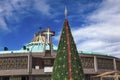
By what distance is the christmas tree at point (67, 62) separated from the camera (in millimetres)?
12789

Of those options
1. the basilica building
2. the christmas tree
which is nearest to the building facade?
the basilica building

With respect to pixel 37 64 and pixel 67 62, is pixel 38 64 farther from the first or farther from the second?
pixel 67 62

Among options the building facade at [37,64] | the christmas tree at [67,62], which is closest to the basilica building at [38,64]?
the building facade at [37,64]

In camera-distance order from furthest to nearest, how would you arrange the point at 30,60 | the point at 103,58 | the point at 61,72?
1. the point at 103,58
2. the point at 30,60
3. the point at 61,72

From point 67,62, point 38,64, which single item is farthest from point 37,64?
point 67,62

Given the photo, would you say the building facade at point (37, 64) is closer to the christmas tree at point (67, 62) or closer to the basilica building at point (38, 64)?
the basilica building at point (38, 64)

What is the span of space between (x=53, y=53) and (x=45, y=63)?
2657mm

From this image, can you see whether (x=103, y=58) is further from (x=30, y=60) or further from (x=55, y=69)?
(x=55, y=69)

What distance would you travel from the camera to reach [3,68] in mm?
48375

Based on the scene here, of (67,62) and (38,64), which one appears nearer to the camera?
(67,62)

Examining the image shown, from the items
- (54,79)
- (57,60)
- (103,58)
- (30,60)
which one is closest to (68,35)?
(57,60)

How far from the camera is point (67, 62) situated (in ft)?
42.7

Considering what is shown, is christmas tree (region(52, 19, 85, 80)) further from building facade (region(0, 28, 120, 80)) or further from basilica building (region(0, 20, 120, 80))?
building facade (region(0, 28, 120, 80))

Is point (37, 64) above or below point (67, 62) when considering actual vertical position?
above
